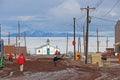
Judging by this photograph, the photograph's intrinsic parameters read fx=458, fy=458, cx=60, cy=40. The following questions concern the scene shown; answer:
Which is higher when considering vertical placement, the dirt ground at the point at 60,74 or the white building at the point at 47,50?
the white building at the point at 47,50

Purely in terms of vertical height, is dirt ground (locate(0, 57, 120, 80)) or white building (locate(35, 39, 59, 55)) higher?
white building (locate(35, 39, 59, 55))

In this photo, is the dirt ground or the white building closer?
the dirt ground

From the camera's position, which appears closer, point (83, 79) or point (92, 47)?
point (83, 79)

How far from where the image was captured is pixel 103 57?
57625mm

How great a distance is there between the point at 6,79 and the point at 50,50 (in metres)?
114

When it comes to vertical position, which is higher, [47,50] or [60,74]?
[47,50]

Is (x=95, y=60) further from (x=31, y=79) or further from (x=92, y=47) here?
(x=92, y=47)

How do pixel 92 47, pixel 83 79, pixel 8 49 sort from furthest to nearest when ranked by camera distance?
pixel 92 47, pixel 8 49, pixel 83 79

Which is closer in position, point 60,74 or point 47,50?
point 60,74

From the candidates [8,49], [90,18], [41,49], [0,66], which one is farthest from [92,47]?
[0,66]

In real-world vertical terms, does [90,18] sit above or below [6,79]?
above

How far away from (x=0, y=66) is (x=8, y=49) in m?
71.1

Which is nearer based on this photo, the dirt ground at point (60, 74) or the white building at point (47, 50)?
the dirt ground at point (60, 74)

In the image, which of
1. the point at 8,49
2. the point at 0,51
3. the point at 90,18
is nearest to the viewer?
the point at 0,51
